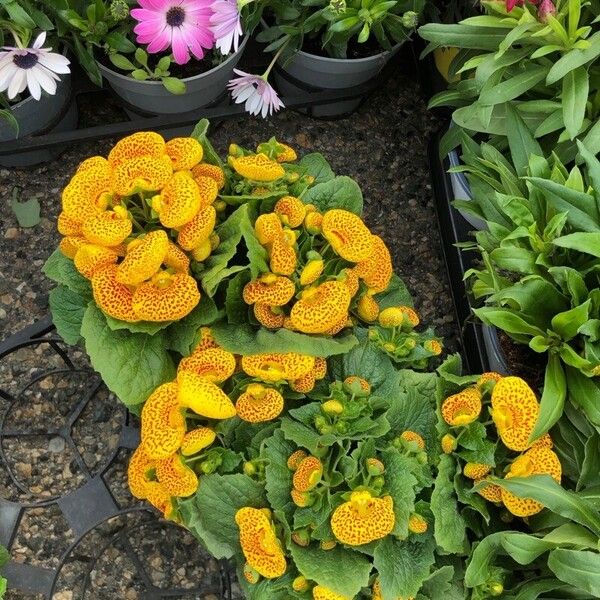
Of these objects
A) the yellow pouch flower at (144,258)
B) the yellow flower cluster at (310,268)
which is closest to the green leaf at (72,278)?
the yellow pouch flower at (144,258)

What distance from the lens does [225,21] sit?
135 centimetres

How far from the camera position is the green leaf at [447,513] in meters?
1.12

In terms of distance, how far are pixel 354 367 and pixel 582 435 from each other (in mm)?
391

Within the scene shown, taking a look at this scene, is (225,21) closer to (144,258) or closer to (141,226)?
(141,226)

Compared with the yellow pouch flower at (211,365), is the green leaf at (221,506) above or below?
below

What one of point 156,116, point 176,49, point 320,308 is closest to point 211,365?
point 320,308

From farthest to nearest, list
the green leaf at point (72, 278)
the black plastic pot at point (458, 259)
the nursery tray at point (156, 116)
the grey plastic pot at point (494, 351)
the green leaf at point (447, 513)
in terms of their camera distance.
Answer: the nursery tray at point (156, 116) → the black plastic pot at point (458, 259) → the grey plastic pot at point (494, 351) → the green leaf at point (72, 278) → the green leaf at point (447, 513)

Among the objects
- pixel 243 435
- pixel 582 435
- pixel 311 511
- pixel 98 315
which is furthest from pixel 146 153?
pixel 582 435

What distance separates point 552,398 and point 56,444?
3.44 feet

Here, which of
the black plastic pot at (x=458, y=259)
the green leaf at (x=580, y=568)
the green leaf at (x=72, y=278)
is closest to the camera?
the green leaf at (x=580, y=568)

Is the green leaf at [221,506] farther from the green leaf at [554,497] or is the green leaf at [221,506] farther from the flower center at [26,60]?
the flower center at [26,60]

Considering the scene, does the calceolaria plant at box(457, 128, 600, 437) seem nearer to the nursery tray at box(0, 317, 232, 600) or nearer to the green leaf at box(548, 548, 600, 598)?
the green leaf at box(548, 548, 600, 598)

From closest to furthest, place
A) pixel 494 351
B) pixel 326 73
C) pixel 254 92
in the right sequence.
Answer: pixel 494 351
pixel 254 92
pixel 326 73

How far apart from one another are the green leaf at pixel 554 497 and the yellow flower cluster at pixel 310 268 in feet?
1.16
